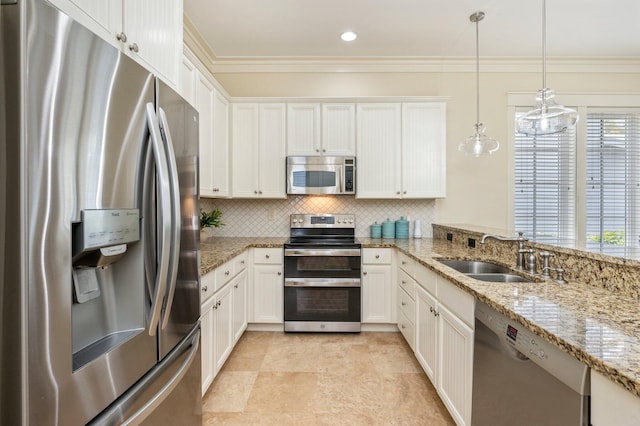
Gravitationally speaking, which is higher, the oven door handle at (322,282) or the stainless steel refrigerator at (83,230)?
the stainless steel refrigerator at (83,230)

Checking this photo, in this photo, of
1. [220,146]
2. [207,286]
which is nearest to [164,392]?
[207,286]

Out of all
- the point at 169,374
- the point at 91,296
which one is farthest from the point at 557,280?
the point at 91,296

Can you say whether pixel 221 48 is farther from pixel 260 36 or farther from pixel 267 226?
pixel 267 226

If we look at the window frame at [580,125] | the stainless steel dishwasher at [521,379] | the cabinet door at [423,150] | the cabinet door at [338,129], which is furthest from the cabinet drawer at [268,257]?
the window frame at [580,125]

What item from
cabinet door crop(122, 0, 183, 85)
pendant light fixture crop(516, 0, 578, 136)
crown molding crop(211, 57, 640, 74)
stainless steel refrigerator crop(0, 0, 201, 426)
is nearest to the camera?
stainless steel refrigerator crop(0, 0, 201, 426)

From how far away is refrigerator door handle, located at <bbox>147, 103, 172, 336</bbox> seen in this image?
3.23ft

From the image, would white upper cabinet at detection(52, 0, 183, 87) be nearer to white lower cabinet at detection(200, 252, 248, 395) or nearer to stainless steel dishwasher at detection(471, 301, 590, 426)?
white lower cabinet at detection(200, 252, 248, 395)

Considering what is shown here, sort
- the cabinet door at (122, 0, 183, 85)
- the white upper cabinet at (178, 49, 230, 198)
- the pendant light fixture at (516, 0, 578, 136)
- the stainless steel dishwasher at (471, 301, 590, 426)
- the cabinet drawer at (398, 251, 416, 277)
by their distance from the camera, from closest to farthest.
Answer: the stainless steel dishwasher at (471, 301, 590, 426), the cabinet door at (122, 0, 183, 85), the pendant light fixture at (516, 0, 578, 136), the white upper cabinet at (178, 49, 230, 198), the cabinet drawer at (398, 251, 416, 277)

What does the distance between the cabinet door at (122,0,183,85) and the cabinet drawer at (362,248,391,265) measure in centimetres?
218

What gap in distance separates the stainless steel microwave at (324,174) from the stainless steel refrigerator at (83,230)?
217 cm

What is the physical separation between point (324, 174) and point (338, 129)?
51 centimetres

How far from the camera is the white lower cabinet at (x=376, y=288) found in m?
3.12

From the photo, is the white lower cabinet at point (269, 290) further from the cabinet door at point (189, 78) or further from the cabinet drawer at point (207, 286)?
the cabinet door at point (189, 78)

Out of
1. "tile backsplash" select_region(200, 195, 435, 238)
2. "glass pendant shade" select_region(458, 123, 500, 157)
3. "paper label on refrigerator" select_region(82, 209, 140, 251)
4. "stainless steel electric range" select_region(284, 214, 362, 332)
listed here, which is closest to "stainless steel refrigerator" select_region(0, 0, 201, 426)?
"paper label on refrigerator" select_region(82, 209, 140, 251)
